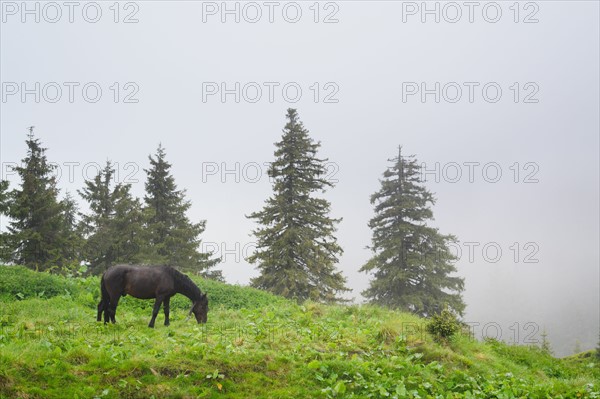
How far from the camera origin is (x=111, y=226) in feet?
112

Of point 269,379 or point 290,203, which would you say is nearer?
point 269,379

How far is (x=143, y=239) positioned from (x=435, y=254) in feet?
71.1

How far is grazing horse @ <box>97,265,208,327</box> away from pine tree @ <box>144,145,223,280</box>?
20448mm

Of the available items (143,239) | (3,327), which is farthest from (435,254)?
(3,327)

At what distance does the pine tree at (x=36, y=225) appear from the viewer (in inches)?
1122

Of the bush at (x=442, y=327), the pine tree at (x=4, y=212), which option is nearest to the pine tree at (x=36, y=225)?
the pine tree at (x=4, y=212)

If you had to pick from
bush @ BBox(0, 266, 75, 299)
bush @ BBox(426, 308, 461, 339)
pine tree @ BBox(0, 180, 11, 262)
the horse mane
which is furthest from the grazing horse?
pine tree @ BBox(0, 180, 11, 262)

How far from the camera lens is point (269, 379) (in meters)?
9.72

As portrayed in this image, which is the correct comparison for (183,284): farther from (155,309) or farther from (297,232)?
(297,232)

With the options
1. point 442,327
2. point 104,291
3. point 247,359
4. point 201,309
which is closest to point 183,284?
point 201,309

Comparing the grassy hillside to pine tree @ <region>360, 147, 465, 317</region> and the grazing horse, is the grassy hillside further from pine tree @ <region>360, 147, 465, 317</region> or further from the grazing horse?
pine tree @ <region>360, 147, 465, 317</region>

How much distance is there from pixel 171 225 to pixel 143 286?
2327 centimetres

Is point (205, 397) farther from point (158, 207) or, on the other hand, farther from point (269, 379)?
point (158, 207)

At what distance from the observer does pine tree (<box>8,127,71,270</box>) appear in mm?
28500
